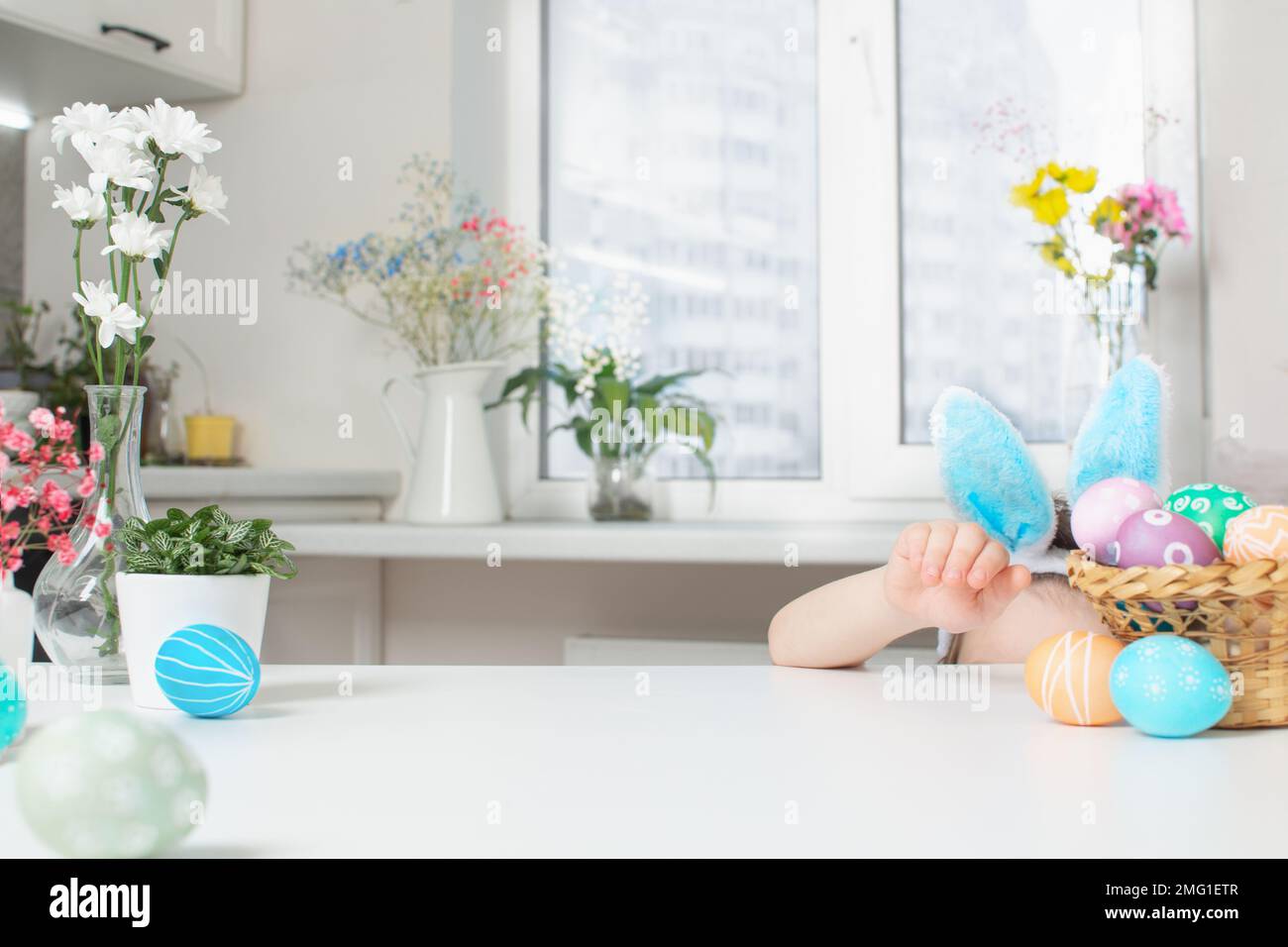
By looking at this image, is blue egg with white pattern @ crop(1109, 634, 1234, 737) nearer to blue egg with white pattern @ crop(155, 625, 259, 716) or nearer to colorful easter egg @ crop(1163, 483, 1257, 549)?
colorful easter egg @ crop(1163, 483, 1257, 549)

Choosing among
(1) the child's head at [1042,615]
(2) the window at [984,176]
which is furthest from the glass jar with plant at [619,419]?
(1) the child's head at [1042,615]

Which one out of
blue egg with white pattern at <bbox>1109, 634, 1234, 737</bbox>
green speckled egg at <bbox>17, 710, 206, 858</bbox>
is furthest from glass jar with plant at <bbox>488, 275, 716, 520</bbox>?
green speckled egg at <bbox>17, 710, 206, 858</bbox>

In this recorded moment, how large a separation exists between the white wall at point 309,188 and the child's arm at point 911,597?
1.48 meters

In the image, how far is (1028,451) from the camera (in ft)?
2.49

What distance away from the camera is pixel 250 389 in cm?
229

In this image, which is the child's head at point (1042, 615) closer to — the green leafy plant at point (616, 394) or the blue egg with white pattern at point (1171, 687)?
the blue egg with white pattern at point (1171, 687)

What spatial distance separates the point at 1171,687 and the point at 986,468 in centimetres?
21

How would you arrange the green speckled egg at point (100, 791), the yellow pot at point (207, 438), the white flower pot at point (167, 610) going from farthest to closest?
the yellow pot at point (207, 438) < the white flower pot at point (167, 610) < the green speckled egg at point (100, 791)

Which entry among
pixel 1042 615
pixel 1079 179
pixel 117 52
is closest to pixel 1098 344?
pixel 1079 179

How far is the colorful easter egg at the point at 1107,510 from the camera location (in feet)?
2.19

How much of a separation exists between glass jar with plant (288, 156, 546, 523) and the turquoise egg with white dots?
4.68ft

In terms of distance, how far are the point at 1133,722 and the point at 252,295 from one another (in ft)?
6.66

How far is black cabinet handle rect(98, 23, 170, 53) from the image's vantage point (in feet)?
6.31

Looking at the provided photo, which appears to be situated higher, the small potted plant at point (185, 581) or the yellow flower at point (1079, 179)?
the yellow flower at point (1079, 179)
